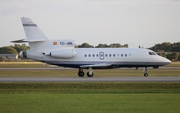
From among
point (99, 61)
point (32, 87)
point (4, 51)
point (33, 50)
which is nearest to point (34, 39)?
point (33, 50)

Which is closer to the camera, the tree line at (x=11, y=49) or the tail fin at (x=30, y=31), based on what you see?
the tail fin at (x=30, y=31)

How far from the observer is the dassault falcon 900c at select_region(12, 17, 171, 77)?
135 feet

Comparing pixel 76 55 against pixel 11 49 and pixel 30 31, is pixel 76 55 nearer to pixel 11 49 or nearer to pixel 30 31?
pixel 30 31

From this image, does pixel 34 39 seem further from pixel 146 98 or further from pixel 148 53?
pixel 146 98

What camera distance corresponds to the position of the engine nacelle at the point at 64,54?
41.1 metres

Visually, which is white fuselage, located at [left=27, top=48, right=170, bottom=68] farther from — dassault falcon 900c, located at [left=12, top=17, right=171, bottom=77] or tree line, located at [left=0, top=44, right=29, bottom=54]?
tree line, located at [left=0, top=44, right=29, bottom=54]

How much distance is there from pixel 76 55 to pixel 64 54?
1.29 m

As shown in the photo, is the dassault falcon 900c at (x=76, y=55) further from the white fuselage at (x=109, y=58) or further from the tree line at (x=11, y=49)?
the tree line at (x=11, y=49)

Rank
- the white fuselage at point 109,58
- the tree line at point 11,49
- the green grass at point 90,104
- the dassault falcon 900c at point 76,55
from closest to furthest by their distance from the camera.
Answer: the green grass at point 90,104, the dassault falcon 900c at point 76,55, the white fuselage at point 109,58, the tree line at point 11,49

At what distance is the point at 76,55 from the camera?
4191 cm

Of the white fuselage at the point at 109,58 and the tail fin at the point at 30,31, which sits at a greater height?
the tail fin at the point at 30,31

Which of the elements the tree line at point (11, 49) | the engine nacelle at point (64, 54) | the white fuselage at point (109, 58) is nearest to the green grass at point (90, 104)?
the engine nacelle at point (64, 54)

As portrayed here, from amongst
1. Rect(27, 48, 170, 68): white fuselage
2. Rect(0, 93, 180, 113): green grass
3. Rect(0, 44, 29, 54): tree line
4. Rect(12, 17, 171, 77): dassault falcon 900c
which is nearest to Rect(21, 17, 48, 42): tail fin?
Rect(12, 17, 171, 77): dassault falcon 900c

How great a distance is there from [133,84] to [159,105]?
13.0 metres
